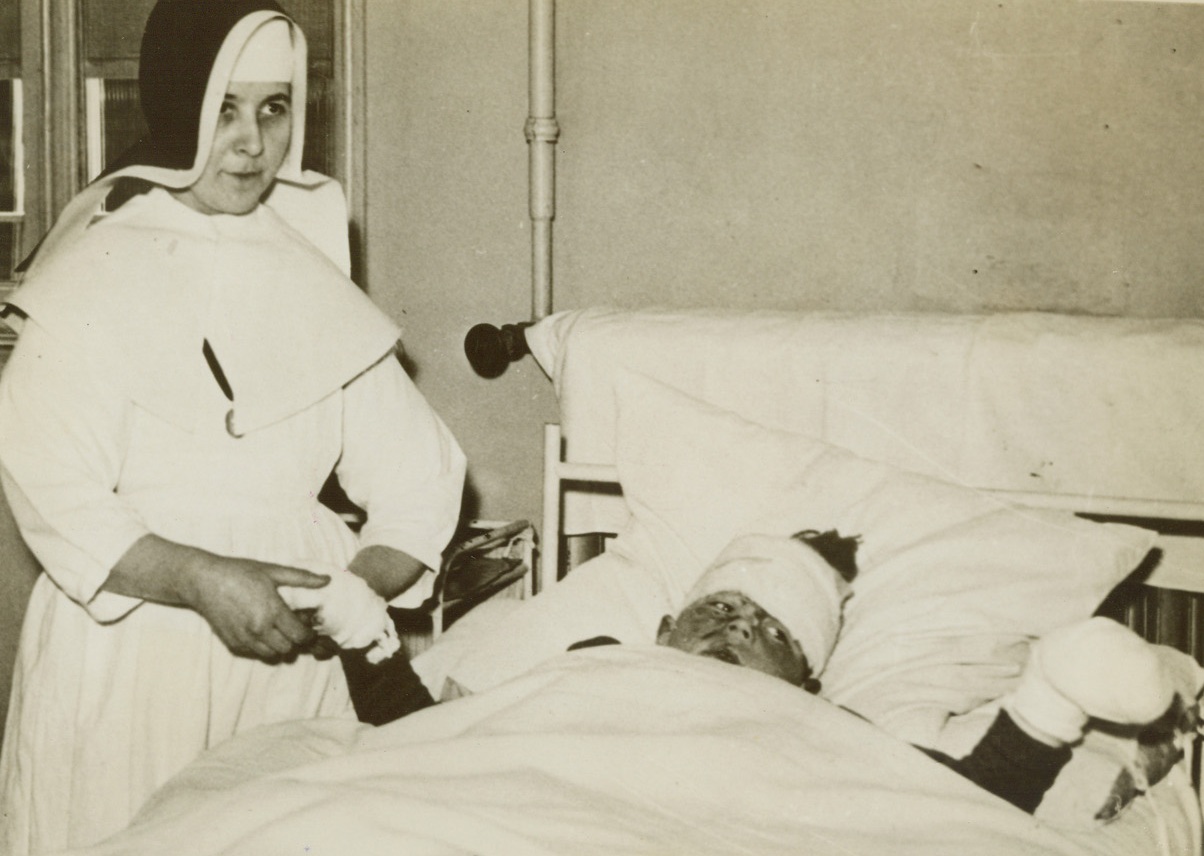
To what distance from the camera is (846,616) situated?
1.70m

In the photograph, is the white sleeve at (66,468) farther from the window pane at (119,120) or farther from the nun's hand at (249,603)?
the window pane at (119,120)

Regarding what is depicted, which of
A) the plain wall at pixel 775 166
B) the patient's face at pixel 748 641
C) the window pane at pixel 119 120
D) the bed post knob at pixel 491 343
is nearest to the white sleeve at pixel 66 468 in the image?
the patient's face at pixel 748 641

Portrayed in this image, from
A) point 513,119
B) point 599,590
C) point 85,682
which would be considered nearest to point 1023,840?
point 599,590

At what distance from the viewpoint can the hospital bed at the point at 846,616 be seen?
1236 mm

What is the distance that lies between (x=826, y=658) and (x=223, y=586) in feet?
2.64

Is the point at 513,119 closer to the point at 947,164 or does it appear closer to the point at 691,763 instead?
the point at 947,164

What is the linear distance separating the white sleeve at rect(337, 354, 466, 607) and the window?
2.95 ft

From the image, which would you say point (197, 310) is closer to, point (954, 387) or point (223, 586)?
point (223, 586)

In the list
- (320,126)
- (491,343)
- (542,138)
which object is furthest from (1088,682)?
(320,126)

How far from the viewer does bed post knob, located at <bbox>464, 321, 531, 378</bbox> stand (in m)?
2.38

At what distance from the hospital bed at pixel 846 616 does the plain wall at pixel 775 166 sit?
0.21 m

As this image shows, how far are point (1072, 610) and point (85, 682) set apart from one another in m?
1.31

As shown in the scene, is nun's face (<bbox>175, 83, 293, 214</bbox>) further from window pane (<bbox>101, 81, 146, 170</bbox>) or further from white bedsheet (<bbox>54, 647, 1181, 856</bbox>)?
window pane (<bbox>101, 81, 146, 170</bbox>)

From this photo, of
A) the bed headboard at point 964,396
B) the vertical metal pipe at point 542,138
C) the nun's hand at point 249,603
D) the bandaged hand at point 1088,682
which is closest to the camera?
the bandaged hand at point 1088,682
